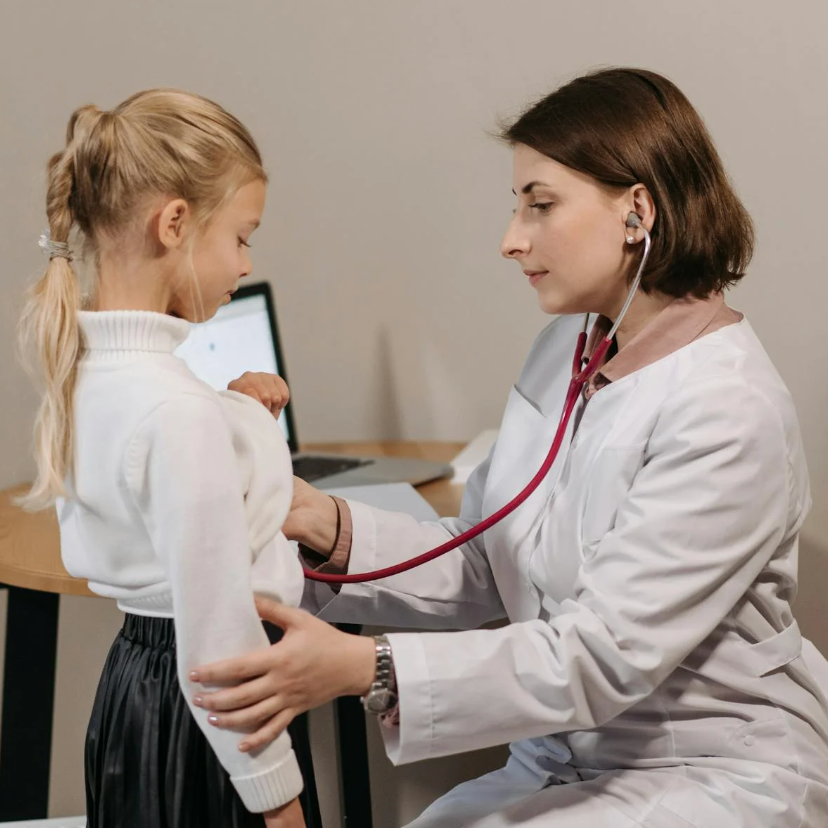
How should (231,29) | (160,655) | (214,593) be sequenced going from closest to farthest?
1. (214,593)
2. (160,655)
3. (231,29)

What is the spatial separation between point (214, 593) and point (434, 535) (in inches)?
20.8

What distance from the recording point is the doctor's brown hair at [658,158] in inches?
47.1

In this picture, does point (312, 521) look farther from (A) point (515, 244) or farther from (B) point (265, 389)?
(A) point (515, 244)

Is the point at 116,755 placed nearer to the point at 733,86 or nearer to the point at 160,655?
the point at 160,655

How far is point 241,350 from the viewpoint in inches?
78.6

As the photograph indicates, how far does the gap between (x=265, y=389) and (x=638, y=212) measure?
459 mm

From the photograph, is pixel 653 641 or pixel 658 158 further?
pixel 658 158

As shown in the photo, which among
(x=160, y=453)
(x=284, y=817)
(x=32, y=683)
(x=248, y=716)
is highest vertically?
(x=160, y=453)

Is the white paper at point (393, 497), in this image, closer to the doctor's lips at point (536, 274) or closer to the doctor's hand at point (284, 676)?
the doctor's lips at point (536, 274)

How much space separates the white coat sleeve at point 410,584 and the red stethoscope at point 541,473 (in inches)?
1.3

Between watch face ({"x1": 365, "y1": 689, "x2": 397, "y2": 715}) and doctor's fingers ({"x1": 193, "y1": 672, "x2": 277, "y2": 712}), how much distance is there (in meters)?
0.11

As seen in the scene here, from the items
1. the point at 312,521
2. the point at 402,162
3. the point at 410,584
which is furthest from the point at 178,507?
the point at 402,162

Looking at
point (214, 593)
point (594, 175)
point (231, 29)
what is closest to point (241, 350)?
point (231, 29)

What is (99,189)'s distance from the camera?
96cm
